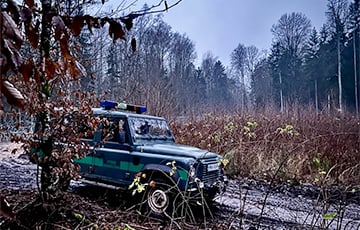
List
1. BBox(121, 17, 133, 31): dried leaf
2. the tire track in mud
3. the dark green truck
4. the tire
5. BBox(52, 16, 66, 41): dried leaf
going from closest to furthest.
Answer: BBox(52, 16, 66, 41): dried leaf → BBox(121, 17, 133, 31): dried leaf → the tire track in mud → the tire → the dark green truck

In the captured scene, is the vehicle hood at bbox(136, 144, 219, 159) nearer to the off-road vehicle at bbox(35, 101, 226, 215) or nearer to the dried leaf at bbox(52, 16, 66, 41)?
the off-road vehicle at bbox(35, 101, 226, 215)

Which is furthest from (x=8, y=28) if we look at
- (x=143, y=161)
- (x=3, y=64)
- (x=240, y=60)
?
(x=240, y=60)

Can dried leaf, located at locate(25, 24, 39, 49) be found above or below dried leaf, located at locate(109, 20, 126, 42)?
below

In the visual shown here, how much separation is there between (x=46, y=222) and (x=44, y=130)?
95 centimetres

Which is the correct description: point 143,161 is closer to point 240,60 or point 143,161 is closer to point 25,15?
point 25,15

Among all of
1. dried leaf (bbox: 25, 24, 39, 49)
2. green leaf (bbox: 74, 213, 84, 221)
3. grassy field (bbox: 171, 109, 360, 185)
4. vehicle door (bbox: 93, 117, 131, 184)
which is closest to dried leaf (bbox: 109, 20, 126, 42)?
dried leaf (bbox: 25, 24, 39, 49)

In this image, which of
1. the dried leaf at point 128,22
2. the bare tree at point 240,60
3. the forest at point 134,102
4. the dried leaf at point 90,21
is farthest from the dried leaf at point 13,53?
the bare tree at point 240,60

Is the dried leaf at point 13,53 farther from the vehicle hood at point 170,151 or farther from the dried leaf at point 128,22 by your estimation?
the vehicle hood at point 170,151

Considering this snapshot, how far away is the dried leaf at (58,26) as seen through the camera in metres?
1.27

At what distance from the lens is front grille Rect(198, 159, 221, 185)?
508 cm

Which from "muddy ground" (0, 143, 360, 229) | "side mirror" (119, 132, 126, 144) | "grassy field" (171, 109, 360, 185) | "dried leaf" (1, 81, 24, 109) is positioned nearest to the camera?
"dried leaf" (1, 81, 24, 109)

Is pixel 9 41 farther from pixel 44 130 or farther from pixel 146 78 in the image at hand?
pixel 146 78

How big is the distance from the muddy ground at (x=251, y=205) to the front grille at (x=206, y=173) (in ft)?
1.72

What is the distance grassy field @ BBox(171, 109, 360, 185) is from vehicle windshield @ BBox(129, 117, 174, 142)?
167 centimetres
